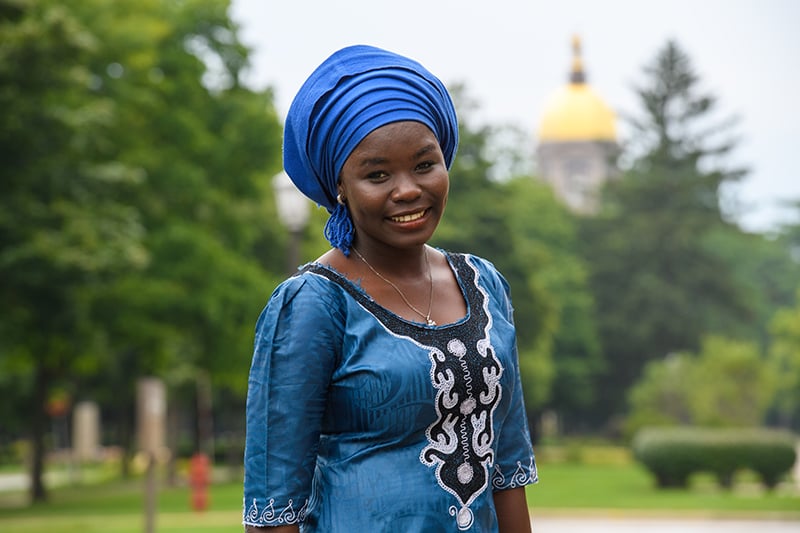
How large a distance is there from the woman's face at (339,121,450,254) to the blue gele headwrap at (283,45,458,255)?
2cm

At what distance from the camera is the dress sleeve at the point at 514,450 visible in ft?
9.33

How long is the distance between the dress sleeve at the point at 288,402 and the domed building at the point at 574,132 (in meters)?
101

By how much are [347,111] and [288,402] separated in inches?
21.7

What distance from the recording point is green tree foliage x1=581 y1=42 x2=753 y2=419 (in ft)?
210

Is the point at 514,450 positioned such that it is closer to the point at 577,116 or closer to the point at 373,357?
the point at 373,357

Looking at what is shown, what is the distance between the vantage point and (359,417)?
2584 millimetres

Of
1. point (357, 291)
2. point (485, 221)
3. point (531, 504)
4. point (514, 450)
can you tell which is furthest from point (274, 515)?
point (485, 221)

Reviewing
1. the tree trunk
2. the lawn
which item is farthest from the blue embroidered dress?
the tree trunk

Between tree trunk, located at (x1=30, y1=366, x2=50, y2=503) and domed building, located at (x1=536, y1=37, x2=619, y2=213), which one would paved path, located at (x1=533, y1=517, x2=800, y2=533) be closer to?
tree trunk, located at (x1=30, y1=366, x2=50, y2=503)

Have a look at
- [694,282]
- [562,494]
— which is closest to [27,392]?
[562,494]

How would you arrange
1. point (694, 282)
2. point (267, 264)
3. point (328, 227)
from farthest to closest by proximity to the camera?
1. point (694, 282)
2. point (267, 264)
3. point (328, 227)

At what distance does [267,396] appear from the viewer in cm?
261

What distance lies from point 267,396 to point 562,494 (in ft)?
85.7

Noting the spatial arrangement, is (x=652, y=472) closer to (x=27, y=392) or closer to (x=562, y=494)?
(x=562, y=494)
